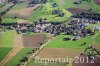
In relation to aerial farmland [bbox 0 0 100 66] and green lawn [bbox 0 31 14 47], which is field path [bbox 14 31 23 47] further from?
green lawn [bbox 0 31 14 47]

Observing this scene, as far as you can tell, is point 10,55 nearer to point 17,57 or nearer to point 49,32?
point 17,57

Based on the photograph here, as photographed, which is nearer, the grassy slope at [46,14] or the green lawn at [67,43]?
the green lawn at [67,43]

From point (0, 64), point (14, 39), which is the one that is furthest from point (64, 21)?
point (0, 64)

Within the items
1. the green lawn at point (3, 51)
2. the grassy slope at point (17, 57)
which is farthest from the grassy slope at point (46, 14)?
the green lawn at point (3, 51)

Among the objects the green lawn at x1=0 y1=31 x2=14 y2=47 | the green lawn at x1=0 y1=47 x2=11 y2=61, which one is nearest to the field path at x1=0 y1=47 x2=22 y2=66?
the green lawn at x1=0 y1=47 x2=11 y2=61

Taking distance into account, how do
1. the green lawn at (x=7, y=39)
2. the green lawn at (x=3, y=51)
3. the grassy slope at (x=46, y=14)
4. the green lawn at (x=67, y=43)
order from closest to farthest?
the green lawn at (x=67, y=43) → the green lawn at (x=3, y=51) → the green lawn at (x=7, y=39) → the grassy slope at (x=46, y=14)

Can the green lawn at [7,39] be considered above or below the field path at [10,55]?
above

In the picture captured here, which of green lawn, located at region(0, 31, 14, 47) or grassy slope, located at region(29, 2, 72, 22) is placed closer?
green lawn, located at region(0, 31, 14, 47)

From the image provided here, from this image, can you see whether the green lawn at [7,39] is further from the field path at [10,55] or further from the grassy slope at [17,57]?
the grassy slope at [17,57]

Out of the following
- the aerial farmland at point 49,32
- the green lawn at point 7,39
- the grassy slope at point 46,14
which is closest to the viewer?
the aerial farmland at point 49,32
